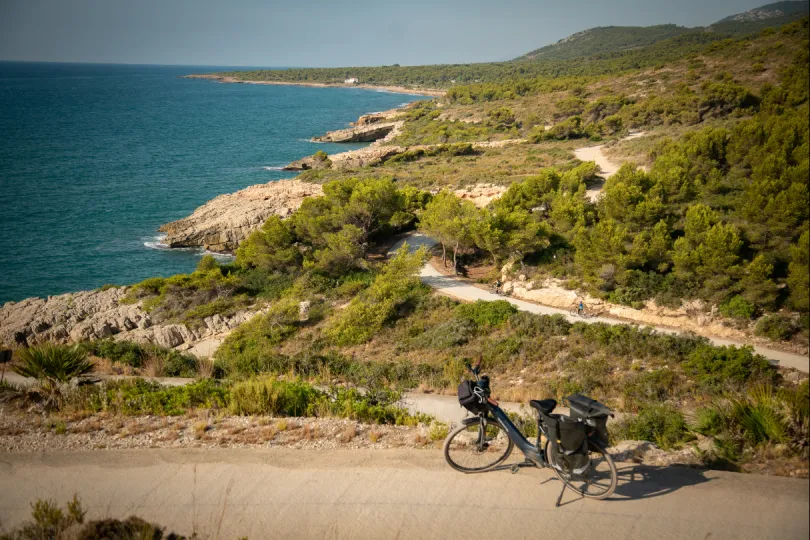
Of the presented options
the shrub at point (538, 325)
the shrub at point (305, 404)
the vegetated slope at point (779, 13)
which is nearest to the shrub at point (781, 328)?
the vegetated slope at point (779, 13)

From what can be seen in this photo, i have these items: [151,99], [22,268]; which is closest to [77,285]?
[22,268]

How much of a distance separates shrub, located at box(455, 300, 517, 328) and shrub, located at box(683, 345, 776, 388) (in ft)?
21.0

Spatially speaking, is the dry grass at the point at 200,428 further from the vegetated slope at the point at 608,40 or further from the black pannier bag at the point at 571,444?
the vegetated slope at the point at 608,40

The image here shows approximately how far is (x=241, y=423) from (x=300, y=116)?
109102 mm

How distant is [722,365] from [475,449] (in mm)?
8033

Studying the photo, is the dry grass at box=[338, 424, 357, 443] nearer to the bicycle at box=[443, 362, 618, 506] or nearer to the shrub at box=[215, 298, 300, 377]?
the bicycle at box=[443, 362, 618, 506]

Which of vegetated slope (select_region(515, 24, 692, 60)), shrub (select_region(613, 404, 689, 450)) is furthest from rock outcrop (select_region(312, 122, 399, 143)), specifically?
shrub (select_region(613, 404, 689, 450))

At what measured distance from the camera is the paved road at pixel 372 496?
14.4 feet

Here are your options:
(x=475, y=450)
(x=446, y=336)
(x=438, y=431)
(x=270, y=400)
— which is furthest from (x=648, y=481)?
(x=446, y=336)

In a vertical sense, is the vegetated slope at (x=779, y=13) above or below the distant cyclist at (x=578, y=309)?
above

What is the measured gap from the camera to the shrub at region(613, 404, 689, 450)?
5949 millimetres

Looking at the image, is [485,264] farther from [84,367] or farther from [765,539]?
[765,539]

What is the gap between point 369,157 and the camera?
55.9 m

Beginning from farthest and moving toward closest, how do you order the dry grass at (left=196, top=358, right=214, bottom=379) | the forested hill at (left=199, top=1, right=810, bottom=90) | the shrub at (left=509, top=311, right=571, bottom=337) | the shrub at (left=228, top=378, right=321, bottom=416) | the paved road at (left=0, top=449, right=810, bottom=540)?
the shrub at (left=509, top=311, right=571, bottom=337) → the dry grass at (left=196, top=358, right=214, bottom=379) → the shrub at (left=228, top=378, right=321, bottom=416) → the forested hill at (left=199, top=1, right=810, bottom=90) → the paved road at (left=0, top=449, right=810, bottom=540)
